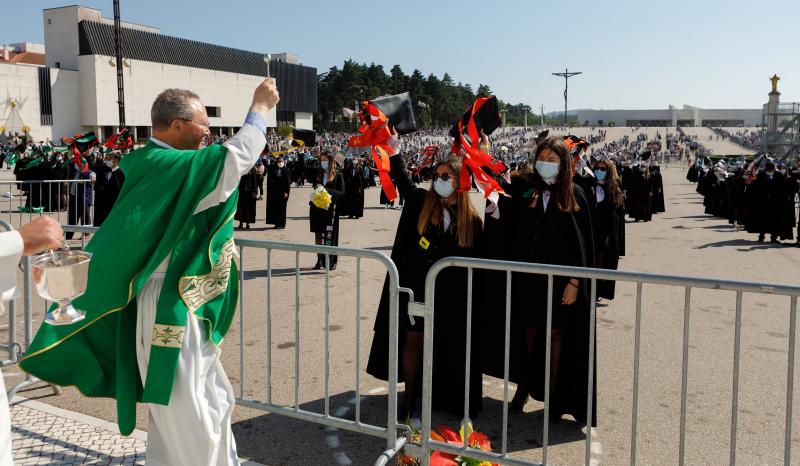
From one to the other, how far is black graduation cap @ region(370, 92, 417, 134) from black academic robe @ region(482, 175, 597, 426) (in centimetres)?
87

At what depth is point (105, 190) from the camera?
42.2ft

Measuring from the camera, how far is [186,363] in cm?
301

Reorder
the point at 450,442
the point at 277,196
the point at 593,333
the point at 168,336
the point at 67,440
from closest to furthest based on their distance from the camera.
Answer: the point at 168,336 < the point at 593,333 < the point at 450,442 < the point at 67,440 < the point at 277,196

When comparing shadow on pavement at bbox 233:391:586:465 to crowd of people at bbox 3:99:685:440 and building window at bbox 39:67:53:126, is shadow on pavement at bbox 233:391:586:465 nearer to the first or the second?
crowd of people at bbox 3:99:685:440

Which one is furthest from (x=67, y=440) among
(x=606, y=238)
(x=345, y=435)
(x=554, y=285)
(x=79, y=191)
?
(x=79, y=191)

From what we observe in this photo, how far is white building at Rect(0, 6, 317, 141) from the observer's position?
59656mm

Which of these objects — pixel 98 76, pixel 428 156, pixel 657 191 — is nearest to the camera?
pixel 428 156

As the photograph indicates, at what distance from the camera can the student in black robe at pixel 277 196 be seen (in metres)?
16.4

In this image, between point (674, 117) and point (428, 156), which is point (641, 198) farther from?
point (674, 117)

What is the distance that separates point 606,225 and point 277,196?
9.63 meters

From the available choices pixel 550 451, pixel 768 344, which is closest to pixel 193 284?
pixel 550 451

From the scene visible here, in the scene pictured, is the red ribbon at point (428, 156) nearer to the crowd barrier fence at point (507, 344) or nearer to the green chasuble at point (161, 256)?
the crowd barrier fence at point (507, 344)

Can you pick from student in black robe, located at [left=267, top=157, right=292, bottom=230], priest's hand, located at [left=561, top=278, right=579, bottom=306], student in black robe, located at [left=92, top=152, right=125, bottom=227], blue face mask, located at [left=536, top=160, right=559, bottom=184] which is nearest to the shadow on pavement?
priest's hand, located at [left=561, top=278, right=579, bottom=306]

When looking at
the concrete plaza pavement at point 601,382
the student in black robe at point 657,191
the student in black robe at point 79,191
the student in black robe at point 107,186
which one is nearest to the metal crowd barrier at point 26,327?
the concrete plaza pavement at point 601,382
